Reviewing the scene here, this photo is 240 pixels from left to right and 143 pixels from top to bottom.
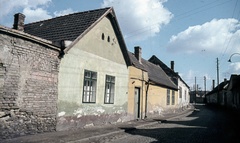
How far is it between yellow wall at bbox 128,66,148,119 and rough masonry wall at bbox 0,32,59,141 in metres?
7.95

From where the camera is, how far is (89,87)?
12742 millimetres

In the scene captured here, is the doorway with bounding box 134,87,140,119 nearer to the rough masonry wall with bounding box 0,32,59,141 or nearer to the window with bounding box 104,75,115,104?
the window with bounding box 104,75,115,104

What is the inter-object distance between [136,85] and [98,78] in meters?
5.48

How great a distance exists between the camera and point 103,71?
14000 millimetres

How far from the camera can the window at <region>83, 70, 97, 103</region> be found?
40.7 feet

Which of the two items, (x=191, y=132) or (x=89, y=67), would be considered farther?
(x=191, y=132)

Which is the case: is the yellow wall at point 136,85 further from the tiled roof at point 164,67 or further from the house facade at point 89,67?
the tiled roof at point 164,67

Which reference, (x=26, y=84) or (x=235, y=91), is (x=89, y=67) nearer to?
(x=26, y=84)

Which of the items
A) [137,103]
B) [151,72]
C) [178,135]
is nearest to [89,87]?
[178,135]

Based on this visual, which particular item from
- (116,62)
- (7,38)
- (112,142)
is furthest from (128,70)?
(7,38)

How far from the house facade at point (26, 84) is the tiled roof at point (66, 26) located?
2118mm

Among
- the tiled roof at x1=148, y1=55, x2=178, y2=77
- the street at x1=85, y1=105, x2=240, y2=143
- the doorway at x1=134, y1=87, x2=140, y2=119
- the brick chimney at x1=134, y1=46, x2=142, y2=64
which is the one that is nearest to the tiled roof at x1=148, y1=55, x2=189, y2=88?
the tiled roof at x1=148, y1=55, x2=178, y2=77

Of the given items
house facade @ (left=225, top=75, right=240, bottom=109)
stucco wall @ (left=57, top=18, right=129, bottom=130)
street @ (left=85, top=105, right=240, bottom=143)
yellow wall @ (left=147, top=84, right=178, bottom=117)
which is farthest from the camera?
house facade @ (left=225, top=75, right=240, bottom=109)

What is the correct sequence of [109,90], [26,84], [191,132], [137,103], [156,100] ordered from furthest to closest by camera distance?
[156,100] < [137,103] < [109,90] < [191,132] < [26,84]
